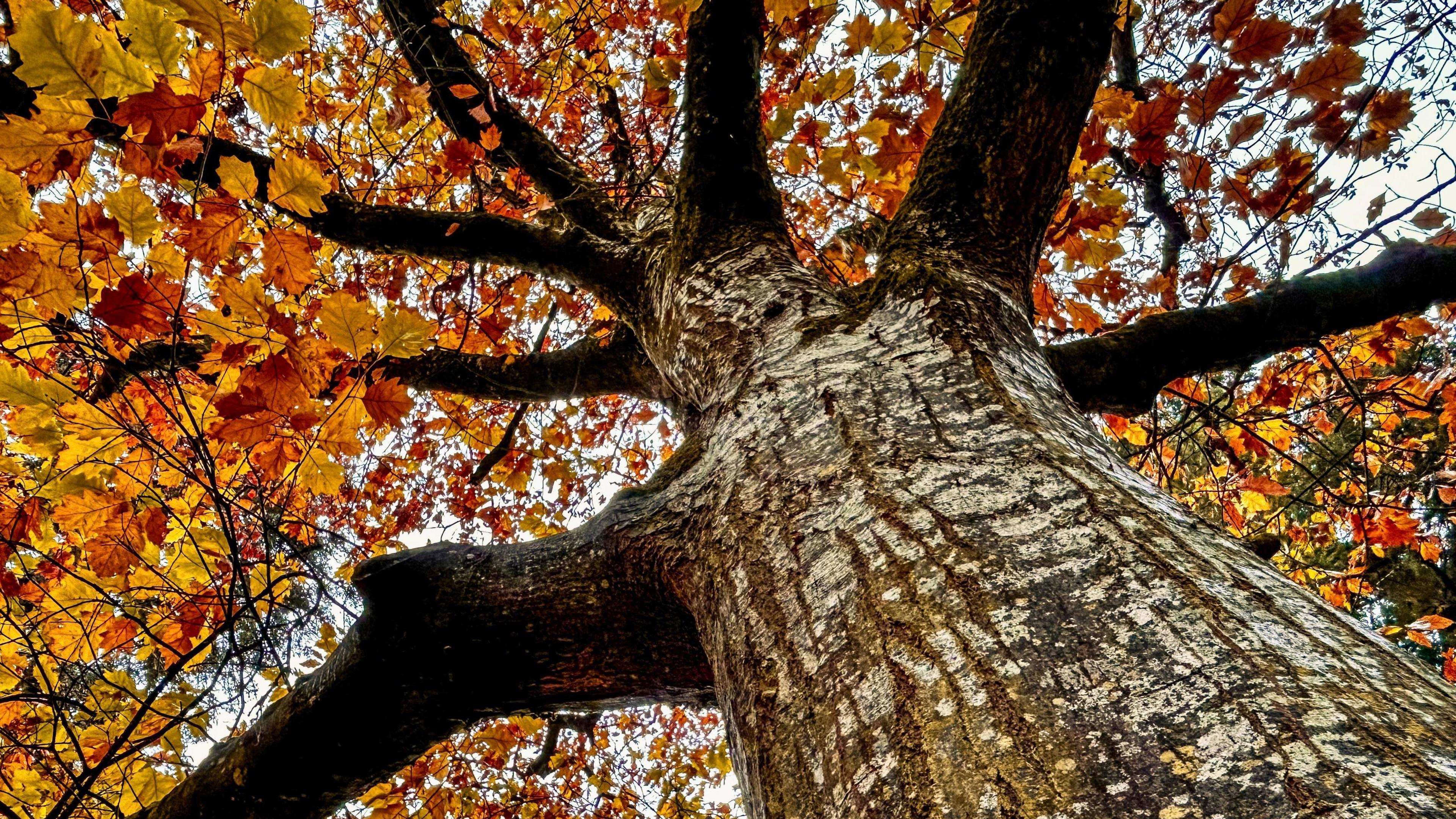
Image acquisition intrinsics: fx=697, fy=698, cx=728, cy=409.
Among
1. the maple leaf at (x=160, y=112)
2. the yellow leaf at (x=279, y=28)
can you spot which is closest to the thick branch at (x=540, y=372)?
the maple leaf at (x=160, y=112)

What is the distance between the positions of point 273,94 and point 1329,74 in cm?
288

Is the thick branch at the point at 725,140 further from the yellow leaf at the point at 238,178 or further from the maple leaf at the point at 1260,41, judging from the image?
the maple leaf at the point at 1260,41

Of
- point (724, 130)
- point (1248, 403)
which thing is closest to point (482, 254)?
point (724, 130)

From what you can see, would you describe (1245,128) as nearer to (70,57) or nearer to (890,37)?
(890,37)

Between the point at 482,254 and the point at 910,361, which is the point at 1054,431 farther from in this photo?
the point at 482,254

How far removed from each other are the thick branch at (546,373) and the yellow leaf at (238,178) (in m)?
1.64

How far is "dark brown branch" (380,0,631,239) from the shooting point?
10.2 ft

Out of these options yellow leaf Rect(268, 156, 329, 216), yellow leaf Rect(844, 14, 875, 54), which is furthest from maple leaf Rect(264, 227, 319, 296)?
yellow leaf Rect(844, 14, 875, 54)

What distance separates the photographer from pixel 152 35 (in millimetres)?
1203

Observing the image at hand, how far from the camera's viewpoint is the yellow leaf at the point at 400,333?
58.6 inches

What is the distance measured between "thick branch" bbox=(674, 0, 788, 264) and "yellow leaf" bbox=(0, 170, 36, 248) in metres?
1.50

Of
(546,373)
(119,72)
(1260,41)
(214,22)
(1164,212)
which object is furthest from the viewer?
(1164,212)

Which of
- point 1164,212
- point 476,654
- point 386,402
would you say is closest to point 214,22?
point 386,402

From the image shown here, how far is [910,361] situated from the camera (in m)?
1.32
